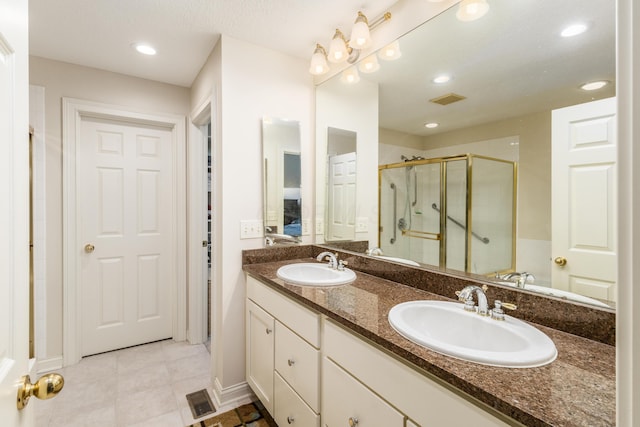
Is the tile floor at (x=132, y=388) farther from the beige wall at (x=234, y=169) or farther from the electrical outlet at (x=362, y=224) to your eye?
the electrical outlet at (x=362, y=224)

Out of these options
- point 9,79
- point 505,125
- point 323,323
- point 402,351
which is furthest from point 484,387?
point 9,79

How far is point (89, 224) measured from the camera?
245 centimetres

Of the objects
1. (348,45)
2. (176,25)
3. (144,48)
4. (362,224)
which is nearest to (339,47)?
(348,45)

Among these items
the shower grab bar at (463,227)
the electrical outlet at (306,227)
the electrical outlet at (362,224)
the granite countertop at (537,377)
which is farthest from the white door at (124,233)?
the shower grab bar at (463,227)

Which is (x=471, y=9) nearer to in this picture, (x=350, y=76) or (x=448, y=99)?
(x=448, y=99)

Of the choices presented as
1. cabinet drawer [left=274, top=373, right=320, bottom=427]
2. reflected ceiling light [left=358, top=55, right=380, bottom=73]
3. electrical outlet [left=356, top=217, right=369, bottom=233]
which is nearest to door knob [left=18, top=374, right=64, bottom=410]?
cabinet drawer [left=274, top=373, right=320, bottom=427]

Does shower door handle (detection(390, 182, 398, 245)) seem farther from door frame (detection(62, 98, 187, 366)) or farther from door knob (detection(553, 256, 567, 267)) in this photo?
door frame (detection(62, 98, 187, 366))

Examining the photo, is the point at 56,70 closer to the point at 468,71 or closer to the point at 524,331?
the point at 468,71

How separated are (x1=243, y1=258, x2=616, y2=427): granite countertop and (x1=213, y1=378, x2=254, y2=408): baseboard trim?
1.21 metres

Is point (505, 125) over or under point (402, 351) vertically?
over

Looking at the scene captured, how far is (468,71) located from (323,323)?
126 centimetres

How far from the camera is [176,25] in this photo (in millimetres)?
1774

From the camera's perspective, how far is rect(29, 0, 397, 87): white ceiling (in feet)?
5.27

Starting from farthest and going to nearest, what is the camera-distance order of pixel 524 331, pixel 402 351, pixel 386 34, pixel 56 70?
pixel 56 70 → pixel 386 34 → pixel 524 331 → pixel 402 351
